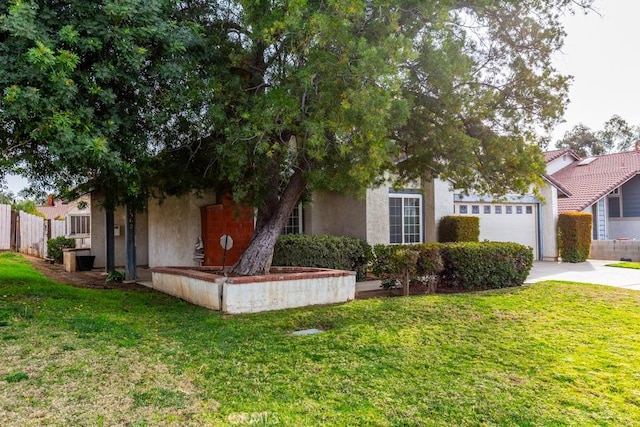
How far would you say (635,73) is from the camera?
47.1ft

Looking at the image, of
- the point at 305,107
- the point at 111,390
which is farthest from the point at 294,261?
the point at 111,390

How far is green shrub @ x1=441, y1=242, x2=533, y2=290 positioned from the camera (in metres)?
11.2

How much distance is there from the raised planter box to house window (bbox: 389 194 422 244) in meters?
6.27

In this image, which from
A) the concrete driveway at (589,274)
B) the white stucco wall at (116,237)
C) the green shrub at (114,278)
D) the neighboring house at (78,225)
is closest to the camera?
the concrete driveway at (589,274)

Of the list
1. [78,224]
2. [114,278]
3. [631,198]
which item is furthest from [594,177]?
[78,224]

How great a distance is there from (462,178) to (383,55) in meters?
5.04

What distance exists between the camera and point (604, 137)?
161ft

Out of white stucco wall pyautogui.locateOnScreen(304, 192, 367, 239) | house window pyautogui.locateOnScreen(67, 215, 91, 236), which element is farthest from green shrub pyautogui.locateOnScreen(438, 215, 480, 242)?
house window pyautogui.locateOnScreen(67, 215, 91, 236)

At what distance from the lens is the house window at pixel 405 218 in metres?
16.0

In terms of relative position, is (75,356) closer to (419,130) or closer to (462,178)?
(419,130)

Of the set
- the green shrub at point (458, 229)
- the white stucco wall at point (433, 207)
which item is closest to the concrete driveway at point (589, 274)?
the green shrub at point (458, 229)

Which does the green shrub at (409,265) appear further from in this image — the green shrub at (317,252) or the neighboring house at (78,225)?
the neighboring house at (78,225)

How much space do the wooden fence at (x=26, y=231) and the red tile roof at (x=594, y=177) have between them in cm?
2381

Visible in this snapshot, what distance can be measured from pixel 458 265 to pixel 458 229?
17.8 feet
